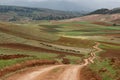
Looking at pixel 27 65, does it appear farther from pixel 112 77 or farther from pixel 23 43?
pixel 23 43

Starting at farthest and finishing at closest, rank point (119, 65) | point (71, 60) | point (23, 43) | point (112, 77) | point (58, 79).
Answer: point (23, 43), point (71, 60), point (119, 65), point (58, 79), point (112, 77)

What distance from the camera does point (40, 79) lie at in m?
32.0

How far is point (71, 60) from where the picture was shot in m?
66.1

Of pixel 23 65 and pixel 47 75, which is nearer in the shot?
pixel 47 75

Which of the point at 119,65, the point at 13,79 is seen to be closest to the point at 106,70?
the point at 119,65

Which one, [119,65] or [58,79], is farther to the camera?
[119,65]

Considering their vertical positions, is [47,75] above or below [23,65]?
above

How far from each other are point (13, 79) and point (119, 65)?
12114 millimetres

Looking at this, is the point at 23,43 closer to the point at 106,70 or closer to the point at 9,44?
the point at 9,44

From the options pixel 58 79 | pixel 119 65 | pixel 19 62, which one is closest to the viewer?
pixel 58 79

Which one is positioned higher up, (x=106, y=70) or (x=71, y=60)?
(x=106, y=70)

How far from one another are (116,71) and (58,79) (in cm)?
602

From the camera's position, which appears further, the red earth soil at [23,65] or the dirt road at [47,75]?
the red earth soil at [23,65]

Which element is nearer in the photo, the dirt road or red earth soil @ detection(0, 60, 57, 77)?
the dirt road
